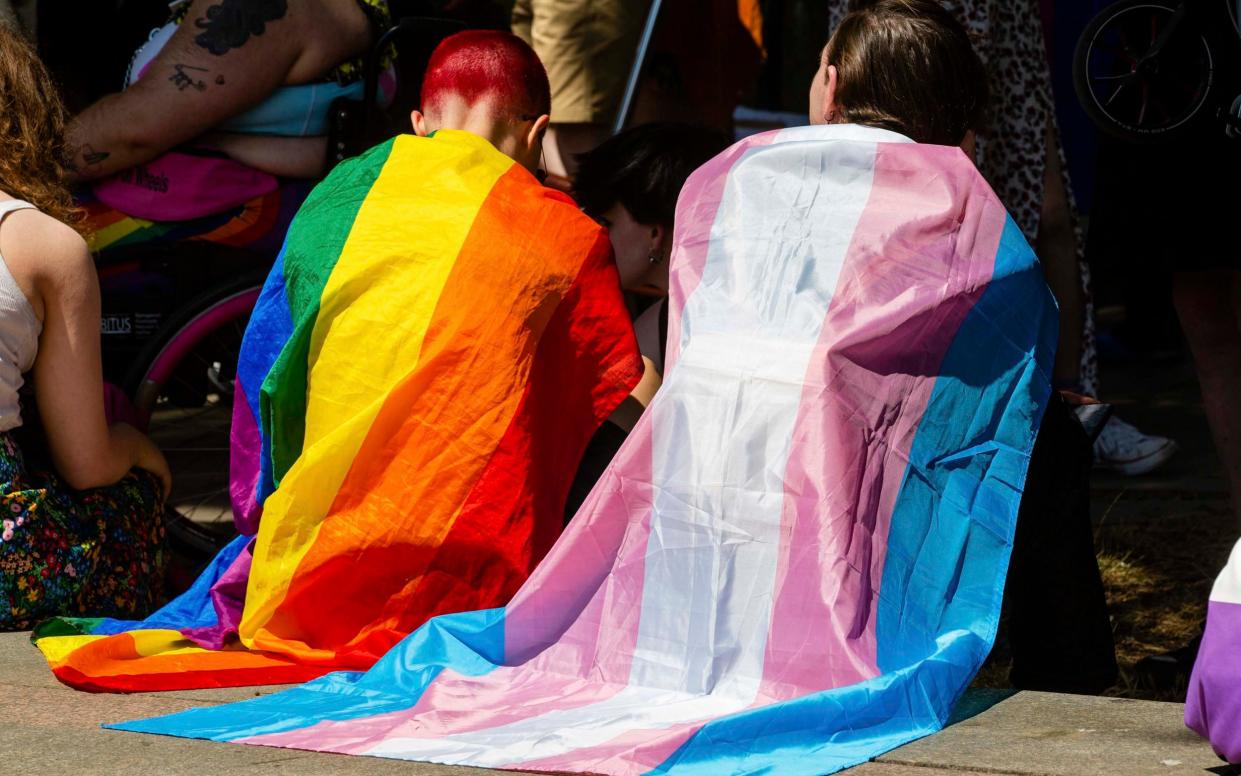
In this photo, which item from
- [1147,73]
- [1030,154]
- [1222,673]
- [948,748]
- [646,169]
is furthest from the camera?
[1030,154]

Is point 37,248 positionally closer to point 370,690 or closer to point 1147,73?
point 370,690

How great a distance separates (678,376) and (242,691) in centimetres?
86

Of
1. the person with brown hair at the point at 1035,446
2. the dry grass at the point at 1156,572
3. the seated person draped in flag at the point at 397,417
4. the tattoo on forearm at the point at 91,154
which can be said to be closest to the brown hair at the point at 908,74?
the person with brown hair at the point at 1035,446

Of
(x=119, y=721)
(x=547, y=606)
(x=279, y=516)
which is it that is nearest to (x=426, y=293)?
(x=279, y=516)

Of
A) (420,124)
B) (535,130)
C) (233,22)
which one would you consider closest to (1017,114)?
(535,130)

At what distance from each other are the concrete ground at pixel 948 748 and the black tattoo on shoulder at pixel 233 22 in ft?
5.74

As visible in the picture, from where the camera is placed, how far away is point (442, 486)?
116 inches

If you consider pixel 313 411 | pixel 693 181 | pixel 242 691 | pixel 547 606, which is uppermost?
pixel 693 181

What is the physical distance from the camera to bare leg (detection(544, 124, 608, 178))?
16.8ft

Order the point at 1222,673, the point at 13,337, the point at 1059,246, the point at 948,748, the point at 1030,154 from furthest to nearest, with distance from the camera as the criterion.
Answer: the point at 1059,246 < the point at 1030,154 < the point at 13,337 < the point at 948,748 < the point at 1222,673

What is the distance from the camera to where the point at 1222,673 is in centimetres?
206

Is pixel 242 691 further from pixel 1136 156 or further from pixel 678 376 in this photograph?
pixel 1136 156

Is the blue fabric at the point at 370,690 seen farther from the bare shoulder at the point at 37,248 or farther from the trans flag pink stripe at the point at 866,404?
the bare shoulder at the point at 37,248

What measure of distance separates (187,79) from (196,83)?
0.02 meters
